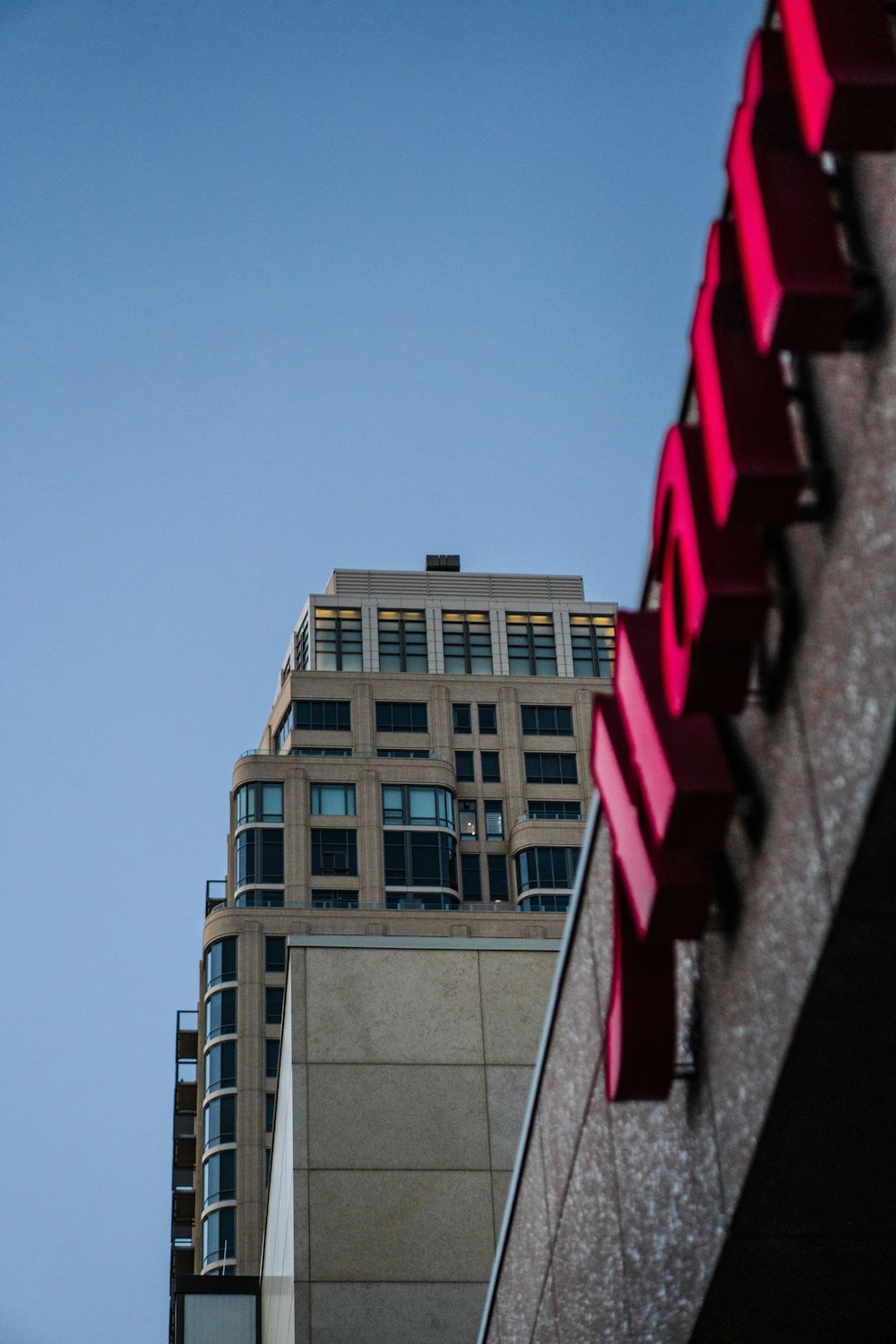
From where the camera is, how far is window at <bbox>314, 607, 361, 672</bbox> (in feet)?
392

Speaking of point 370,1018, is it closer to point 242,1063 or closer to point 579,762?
point 242,1063

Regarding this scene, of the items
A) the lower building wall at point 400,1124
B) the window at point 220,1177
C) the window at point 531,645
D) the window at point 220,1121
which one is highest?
the window at point 531,645

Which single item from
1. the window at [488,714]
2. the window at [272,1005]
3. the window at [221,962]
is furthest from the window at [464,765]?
the window at [272,1005]

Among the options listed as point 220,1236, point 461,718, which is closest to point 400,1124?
point 220,1236

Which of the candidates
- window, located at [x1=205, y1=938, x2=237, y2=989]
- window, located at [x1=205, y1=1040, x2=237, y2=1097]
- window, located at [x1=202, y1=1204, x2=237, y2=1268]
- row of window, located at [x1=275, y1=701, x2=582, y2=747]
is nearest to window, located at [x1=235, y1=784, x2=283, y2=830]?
row of window, located at [x1=275, y1=701, x2=582, y2=747]

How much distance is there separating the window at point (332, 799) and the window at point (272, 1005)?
13.0 m

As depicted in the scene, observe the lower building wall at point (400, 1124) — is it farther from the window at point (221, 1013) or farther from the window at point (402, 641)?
the window at point (402, 641)

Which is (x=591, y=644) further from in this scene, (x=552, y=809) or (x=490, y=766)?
(x=552, y=809)

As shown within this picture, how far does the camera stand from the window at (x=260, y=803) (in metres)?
105

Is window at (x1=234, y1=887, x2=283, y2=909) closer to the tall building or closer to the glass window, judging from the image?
the tall building

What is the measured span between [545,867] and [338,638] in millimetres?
25006

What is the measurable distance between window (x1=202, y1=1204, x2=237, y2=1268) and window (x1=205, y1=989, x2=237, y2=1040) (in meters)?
9.61

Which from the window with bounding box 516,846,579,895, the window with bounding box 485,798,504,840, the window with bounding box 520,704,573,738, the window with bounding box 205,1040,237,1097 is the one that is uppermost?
the window with bounding box 520,704,573,738

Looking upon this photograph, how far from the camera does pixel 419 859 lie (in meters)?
104
